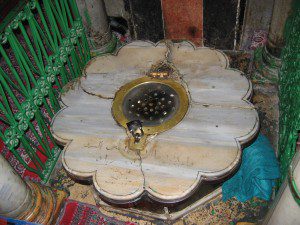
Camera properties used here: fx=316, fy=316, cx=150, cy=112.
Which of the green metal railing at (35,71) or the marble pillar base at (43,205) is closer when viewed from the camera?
the green metal railing at (35,71)

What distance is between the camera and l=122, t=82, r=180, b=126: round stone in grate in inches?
118

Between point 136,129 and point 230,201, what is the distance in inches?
53.1

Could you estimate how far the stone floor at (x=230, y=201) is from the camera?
10.6 feet

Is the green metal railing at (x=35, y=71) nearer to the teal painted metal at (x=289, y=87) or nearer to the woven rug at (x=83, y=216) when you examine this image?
the woven rug at (x=83, y=216)

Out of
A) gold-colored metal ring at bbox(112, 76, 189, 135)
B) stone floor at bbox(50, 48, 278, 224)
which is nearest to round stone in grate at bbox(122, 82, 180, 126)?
gold-colored metal ring at bbox(112, 76, 189, 135)

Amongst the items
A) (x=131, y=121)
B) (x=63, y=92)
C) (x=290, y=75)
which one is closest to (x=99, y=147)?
(x=131, y=121)

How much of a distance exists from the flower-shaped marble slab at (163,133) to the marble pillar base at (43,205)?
566 mm

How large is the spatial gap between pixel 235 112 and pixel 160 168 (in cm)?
89

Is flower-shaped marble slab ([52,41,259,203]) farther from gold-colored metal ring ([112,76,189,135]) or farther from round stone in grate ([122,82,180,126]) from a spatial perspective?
round stone in grate ([122,82,180,126])

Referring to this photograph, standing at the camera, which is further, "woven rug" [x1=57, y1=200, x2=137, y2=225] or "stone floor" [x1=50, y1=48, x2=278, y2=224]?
"woven rug" [x1=57, y1=200, x2=137, y2=225]

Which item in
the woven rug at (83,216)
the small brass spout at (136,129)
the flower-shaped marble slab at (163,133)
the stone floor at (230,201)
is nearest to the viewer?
the flower-shaped marble slab at (163,133)

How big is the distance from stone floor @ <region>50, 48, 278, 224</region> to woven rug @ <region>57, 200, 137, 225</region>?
5cm

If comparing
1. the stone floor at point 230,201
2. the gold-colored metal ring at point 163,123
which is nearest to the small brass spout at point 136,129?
the gold-colored metal ring at point 163,123

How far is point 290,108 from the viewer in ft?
9.95
